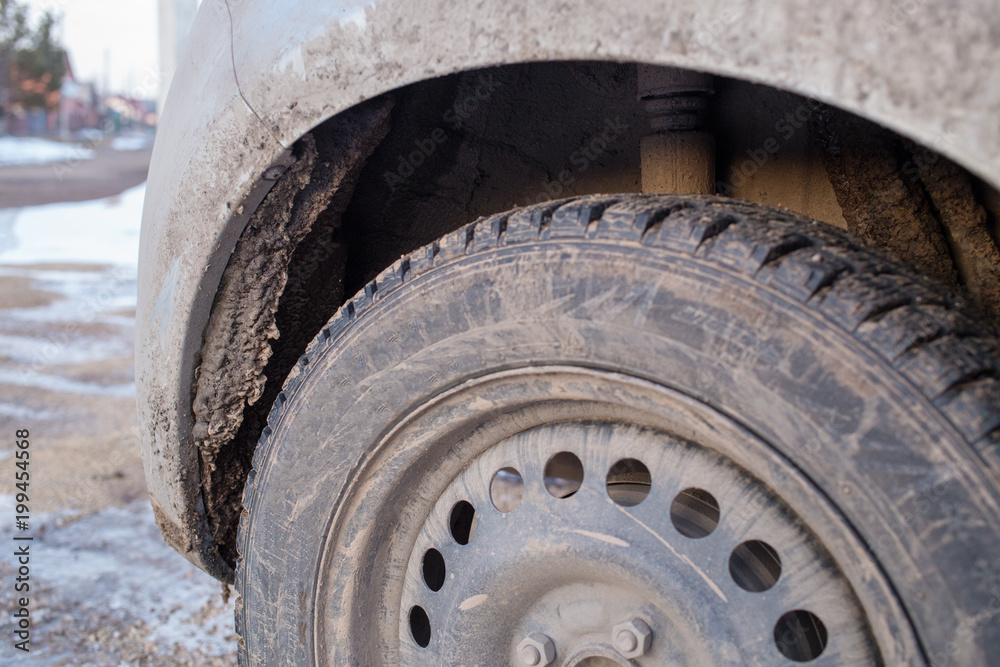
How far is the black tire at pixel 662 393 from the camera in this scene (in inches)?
31.9

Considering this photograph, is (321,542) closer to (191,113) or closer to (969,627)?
(191,113)

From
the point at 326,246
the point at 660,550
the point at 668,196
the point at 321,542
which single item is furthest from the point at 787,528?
the point at 326,246

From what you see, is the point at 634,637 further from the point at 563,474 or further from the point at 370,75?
the point at 370,75

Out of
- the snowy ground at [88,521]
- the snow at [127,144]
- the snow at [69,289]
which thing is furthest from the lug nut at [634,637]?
the snow at [127,144]

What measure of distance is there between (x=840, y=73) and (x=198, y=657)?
2.24m

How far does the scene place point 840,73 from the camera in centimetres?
76

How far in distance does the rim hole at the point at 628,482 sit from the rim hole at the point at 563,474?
0.06 metres

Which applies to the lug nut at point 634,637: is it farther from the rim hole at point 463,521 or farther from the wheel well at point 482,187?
the wheel well at point 482,187

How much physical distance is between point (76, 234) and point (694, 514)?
48.1 ft

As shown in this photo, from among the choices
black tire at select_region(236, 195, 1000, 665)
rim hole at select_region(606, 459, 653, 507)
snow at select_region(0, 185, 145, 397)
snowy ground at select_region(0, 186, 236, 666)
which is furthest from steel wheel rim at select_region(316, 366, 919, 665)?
snow at select_region(0, 185, 145, 397)

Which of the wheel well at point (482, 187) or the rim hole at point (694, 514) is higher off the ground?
the wheel well at point (482, 187)

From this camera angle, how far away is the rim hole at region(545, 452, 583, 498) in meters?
1.26

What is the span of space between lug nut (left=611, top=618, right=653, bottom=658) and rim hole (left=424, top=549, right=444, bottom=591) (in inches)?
15.7

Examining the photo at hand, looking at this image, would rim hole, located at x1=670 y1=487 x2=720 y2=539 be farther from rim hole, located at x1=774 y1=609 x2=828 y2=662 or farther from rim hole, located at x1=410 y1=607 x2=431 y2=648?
rim hole, located at x1=410 y1=607 x2=431 y2=648
